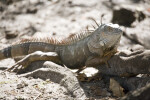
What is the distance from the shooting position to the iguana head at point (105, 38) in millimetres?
4512

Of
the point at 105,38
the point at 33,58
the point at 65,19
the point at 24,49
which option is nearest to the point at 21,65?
the point at 33,58

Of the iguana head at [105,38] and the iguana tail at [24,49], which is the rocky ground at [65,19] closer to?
the iguana tail at [24,49]

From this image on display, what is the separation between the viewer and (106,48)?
15.6ft

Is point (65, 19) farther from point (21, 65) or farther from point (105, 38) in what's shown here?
point (105, 38)

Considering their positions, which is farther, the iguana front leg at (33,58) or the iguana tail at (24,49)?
the iguana tail at (24,49)

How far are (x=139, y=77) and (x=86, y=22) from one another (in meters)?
4.37

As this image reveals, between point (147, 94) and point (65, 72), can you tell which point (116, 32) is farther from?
point (147, 94)

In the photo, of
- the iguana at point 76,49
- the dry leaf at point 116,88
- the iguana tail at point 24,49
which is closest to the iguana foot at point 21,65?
the iguana at point 76,49

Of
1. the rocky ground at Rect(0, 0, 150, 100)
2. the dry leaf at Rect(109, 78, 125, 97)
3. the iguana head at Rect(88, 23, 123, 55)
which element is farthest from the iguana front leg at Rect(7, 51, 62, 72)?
the dry leaf at Rect(109, 78, 125, 97)

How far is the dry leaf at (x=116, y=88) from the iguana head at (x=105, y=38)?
2.44ft

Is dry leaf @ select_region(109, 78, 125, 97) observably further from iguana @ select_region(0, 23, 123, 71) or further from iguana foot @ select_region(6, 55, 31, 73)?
iguana foot @ select_region(6, 55, 31, 73)

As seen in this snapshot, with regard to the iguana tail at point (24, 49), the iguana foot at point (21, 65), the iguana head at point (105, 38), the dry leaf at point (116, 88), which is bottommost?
the dry leaf at point (116, 88)

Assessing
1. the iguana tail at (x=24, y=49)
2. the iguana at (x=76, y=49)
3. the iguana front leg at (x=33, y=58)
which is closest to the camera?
the iguana at (x=76, y=49)

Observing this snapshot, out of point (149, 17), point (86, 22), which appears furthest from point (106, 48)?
point (149, 17)
